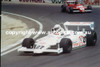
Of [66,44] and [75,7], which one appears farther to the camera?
[75,7]

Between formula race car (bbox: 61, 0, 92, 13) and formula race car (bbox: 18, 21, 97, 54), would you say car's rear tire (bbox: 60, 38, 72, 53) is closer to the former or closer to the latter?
formula race car (bbox: 18, 21, 97, 54)

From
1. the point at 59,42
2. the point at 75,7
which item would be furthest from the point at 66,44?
the point at 75,7

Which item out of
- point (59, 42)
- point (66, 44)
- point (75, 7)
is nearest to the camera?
point (66, 44)

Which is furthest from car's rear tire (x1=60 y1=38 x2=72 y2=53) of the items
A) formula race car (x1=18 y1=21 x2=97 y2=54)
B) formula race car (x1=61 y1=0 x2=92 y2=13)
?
formula race car (x1=61 y1=0 x2=92 y2=13)

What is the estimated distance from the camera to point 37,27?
17.0 meters

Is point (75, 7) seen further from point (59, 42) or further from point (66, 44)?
point (66, 44)

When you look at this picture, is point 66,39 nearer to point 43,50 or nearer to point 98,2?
point 43,50

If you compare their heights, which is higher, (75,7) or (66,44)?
(75,7)

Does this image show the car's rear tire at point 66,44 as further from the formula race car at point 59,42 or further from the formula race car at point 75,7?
the formula race car at point 75,7

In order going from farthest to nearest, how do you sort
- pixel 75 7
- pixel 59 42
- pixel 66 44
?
1. pixel 75 7
2. pixel 59 42
3. pixel 66 44

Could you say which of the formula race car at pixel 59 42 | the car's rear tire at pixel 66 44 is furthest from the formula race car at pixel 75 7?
the car's rear tire at pixel 66 44

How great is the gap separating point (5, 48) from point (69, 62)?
124 inches

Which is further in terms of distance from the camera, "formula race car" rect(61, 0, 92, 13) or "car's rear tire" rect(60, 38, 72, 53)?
"formula race car" rect(61, 0, 92, 13)

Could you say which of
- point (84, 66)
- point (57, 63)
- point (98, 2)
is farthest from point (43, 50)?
point (98, 2)
